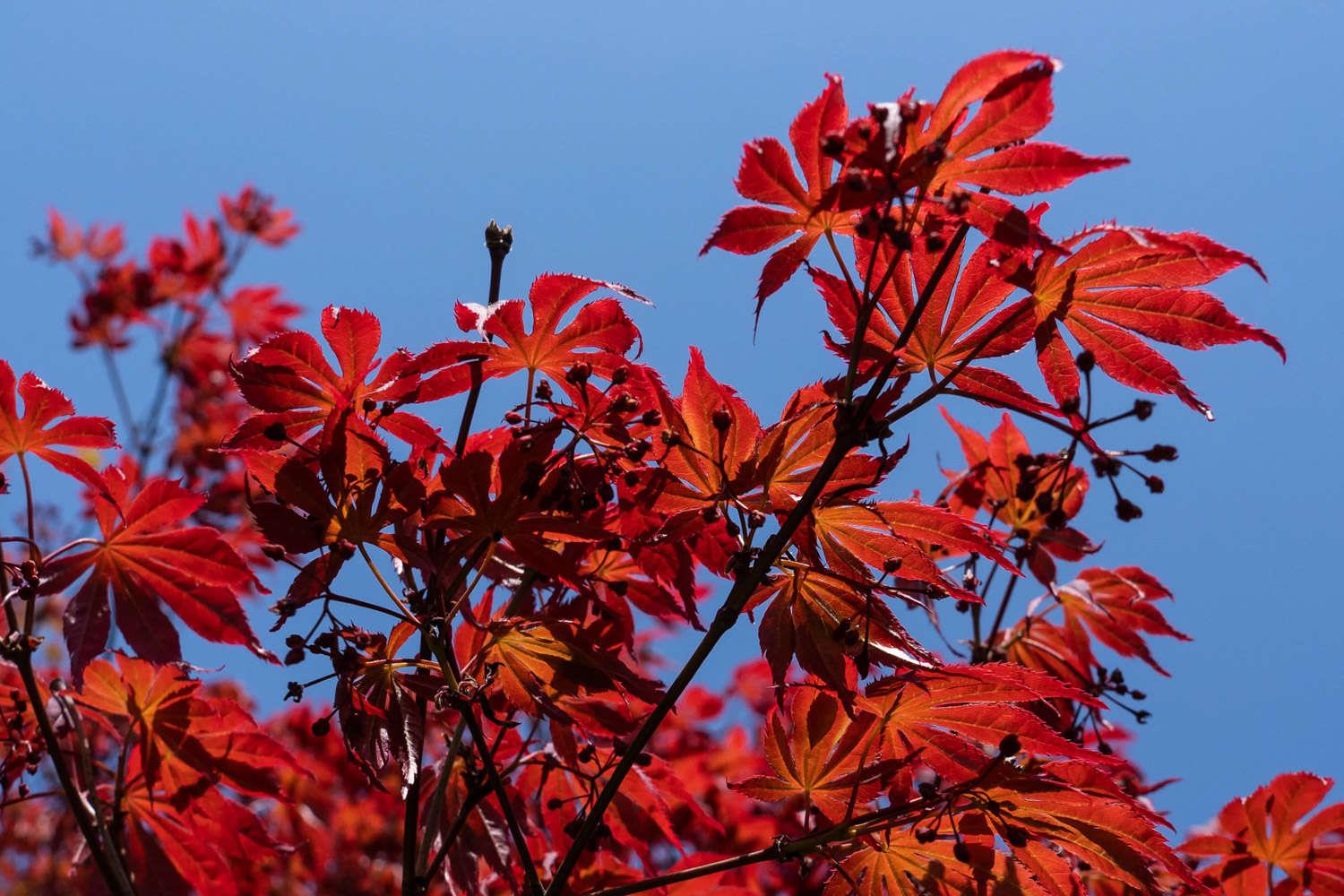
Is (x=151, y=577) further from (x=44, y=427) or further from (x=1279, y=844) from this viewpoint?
(x=1279, y=844)

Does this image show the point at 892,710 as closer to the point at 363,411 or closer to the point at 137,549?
the point at 363,411

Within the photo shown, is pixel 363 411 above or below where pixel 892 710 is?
above

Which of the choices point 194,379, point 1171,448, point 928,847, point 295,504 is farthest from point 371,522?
point 194,379

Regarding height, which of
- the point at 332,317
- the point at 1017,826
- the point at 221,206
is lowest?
the point at 1017,826

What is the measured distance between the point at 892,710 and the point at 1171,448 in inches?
22.4

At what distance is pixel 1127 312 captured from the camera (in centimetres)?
143

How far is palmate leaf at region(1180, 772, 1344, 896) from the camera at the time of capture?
196cm

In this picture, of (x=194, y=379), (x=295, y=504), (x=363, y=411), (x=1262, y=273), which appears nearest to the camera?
(x=1262, y=273)

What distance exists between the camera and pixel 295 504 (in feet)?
4.76

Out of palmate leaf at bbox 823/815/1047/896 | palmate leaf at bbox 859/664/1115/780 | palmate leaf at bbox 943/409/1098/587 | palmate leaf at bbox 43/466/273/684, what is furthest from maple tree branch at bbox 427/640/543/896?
palmate leaf at bbox 943/409/1098/587

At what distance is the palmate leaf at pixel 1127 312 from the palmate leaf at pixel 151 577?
1226 millimetres

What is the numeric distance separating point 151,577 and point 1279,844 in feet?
6.96

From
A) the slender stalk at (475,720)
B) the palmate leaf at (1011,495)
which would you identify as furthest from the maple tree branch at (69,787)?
the palmate leaf at (1011,495)

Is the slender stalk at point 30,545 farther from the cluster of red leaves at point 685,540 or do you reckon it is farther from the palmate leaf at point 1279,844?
the palmate leaf at point 1279,844
